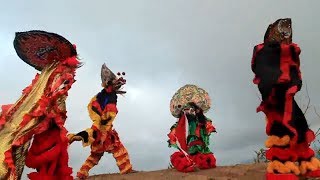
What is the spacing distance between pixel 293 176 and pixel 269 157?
0.41 m

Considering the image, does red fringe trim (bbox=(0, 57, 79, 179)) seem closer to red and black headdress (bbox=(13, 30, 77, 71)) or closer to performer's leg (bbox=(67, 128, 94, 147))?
red and black headdress (bbox=(13, 30, 77, 71))

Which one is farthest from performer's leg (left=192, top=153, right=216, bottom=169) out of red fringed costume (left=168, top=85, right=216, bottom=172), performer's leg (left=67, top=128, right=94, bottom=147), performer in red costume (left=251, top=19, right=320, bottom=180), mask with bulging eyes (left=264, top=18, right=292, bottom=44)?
mask with bulging eyes (left=264, top=18, right=292, bottom=44)

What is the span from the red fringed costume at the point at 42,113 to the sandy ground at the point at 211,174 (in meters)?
4.13

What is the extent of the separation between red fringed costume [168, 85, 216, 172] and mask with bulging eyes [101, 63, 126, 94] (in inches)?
52.0

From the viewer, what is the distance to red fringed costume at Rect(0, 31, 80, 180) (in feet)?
18.3

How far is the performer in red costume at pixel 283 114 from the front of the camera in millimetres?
6188

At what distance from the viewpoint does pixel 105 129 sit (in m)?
11.5

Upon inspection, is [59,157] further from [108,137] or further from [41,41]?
[108,137]

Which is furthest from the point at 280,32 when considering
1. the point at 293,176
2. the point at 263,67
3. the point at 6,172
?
the point at 6,172

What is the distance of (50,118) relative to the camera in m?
5.86

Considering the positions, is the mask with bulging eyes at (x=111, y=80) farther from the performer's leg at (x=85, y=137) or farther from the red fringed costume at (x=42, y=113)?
the red fringed costume at (x=42, y=113)

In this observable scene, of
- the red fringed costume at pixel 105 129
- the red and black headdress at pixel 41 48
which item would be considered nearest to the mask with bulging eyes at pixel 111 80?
the red fringed costume at pixel 105 129

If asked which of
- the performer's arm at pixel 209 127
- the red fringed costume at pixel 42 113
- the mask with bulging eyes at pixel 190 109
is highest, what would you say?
the mask with bulging eyes at pixel 190 109

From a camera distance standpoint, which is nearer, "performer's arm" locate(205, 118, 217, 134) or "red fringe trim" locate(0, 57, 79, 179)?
"red fringe trim" locate(0, 57, 79, 179)
